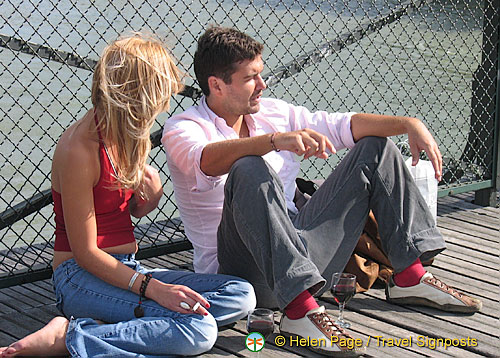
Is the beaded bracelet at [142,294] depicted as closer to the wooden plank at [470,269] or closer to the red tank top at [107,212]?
the red tank top at [107,212]

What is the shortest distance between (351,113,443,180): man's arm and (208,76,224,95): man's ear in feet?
1.88

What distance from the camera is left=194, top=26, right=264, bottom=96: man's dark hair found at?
3.12 m

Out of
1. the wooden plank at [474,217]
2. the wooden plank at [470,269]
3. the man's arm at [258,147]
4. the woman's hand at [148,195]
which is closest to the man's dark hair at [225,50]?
the man's arm at [258,147]

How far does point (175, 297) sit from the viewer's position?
271cm

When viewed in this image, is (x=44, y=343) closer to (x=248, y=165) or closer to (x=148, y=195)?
(x=148, y=195)

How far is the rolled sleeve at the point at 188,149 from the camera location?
3004 mm

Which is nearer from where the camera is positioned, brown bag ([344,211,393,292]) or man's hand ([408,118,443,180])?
man's hand ([408,118,443,180])

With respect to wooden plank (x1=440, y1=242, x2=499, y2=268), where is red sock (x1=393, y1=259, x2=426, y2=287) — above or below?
above

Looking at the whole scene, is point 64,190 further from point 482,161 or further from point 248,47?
point 482,161

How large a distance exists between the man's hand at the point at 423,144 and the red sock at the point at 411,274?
1.19ft

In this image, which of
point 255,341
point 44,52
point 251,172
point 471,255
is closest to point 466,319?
point 471,255

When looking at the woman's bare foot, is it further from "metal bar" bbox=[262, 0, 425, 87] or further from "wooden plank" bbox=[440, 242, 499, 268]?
"wooden plank" bbox=[440, 242, 499, 268]

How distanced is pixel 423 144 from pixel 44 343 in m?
A: 1.53

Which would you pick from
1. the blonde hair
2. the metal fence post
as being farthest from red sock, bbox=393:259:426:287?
the metal fence post
